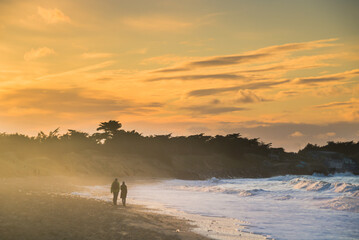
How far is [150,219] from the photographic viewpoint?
61.0 ft

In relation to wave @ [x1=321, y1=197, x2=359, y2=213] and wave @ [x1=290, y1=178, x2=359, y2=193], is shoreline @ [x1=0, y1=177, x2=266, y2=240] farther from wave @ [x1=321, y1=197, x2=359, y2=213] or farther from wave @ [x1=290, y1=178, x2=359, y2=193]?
wave @ [x1=290, y1=178, x2=359, y2=193]

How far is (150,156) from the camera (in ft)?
280

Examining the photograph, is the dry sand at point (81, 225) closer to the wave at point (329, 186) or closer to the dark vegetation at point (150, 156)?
the wave at point (329, 186)

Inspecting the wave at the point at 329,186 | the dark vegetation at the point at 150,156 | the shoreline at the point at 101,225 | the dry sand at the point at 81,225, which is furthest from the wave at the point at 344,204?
the dark vegetation at the point at 150,156

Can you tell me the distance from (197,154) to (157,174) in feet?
62.5

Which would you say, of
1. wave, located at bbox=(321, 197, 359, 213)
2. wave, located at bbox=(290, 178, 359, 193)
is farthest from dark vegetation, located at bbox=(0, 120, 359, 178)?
wave, located at bbox=(321, 197, 359, 213)

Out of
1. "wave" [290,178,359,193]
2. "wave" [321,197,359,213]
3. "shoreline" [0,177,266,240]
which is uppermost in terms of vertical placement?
"wave" [290,178,359,193]

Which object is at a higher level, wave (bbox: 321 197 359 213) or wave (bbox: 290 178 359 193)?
wave (bbox: 290 178 359 193)

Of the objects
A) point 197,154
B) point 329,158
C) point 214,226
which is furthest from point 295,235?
point 329,158

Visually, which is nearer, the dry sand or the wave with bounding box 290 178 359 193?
the dry sand

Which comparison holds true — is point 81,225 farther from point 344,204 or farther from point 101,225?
point 344,204

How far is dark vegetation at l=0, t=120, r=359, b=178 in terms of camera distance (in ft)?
217

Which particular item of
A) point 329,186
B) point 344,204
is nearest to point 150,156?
point 329,186

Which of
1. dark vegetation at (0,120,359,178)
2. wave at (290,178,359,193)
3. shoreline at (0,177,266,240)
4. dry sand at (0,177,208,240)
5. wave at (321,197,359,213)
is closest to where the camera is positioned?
dry sand at (0,177,208,240)
